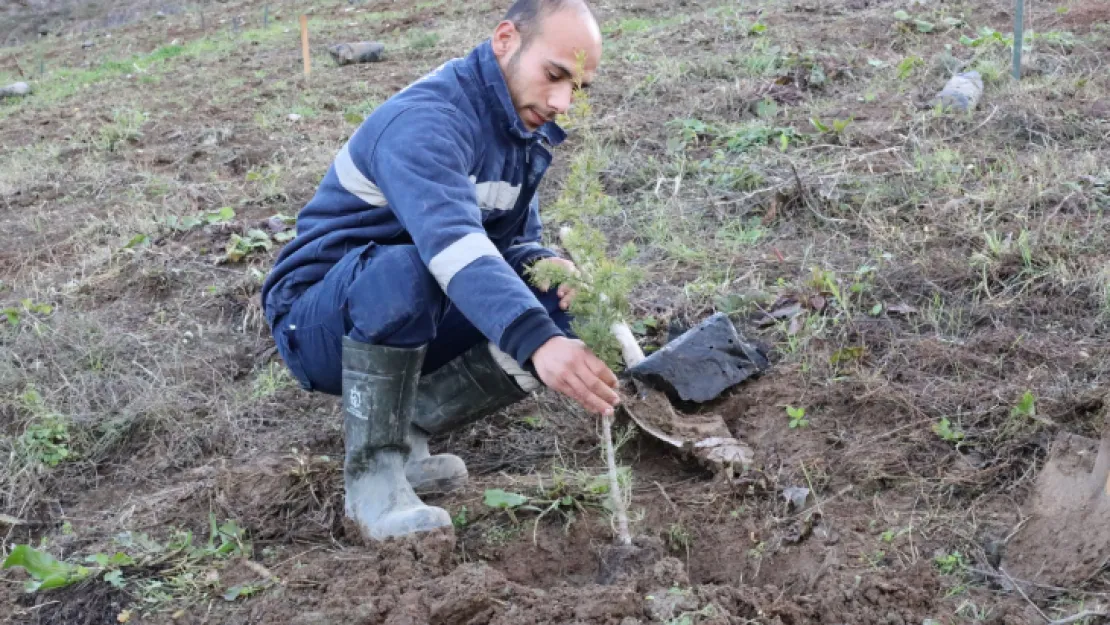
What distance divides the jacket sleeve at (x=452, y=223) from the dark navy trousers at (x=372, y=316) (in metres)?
0.18

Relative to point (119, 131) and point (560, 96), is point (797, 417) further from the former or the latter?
point (119, 131)

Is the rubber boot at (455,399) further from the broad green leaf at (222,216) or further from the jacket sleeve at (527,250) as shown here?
the broad green leaf at (222,216)

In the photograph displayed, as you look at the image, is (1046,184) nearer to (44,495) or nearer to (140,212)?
(44,495)

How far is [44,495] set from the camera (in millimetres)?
3008

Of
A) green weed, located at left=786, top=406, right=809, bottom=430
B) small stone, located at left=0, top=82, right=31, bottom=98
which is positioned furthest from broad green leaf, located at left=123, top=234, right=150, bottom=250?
small stone, located at left=0, top=82, right=31, bottom=98

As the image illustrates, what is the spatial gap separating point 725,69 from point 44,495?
180 inches

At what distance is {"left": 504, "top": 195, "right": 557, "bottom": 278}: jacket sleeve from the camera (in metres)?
2.90

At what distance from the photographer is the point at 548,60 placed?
8.13ft

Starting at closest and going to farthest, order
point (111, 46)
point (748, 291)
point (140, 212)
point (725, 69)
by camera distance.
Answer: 1. point (748, 291)
2. point (140, 212)
3. point (725, 69)
4. point (111, 46)

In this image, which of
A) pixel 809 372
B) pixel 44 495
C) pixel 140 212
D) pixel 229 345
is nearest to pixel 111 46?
pixel 140 212

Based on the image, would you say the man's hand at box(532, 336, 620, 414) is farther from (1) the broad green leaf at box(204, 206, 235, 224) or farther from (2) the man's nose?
(1) the broad green leaf at box(204, 206, 235, 224)

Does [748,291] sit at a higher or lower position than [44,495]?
lower

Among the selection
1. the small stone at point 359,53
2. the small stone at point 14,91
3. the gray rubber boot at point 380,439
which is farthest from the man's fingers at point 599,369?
the small stone at point 14,91

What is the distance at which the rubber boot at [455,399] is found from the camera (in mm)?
2790
